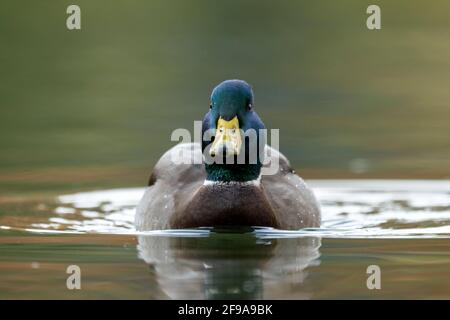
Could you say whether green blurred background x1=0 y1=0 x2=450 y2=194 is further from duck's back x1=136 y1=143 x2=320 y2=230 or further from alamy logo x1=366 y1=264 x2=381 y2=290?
alamy logo x1=366 y1=264 x2=381 y2=290

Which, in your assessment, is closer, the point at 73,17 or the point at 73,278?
the point at 73,278

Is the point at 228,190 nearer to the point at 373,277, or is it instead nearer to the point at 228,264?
the point at 228,264

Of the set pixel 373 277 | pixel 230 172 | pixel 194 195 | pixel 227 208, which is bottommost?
pixel 373 277

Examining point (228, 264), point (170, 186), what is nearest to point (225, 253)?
point (228, 264)

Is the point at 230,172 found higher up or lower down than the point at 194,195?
higher up

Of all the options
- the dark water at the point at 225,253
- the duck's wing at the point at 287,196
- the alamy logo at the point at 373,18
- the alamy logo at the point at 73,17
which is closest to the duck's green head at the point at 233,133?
the duck's wing at the point at 287,196

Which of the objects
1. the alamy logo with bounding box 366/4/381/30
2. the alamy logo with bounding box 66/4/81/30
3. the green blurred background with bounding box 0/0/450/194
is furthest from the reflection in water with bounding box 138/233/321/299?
the alamy logo with bounding box 366/4/381/30

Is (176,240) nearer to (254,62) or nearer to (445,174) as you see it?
(445,174)

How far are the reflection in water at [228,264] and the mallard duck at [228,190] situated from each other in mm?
313

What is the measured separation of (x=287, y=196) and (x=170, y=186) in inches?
50.9

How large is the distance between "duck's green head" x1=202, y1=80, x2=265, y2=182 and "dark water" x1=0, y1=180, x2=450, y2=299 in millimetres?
710

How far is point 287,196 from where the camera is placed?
1287 centimetres

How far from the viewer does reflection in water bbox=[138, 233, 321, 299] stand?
368 inches
